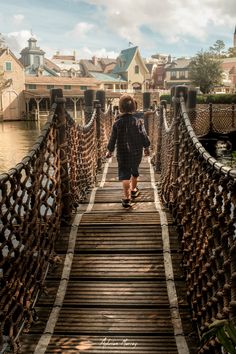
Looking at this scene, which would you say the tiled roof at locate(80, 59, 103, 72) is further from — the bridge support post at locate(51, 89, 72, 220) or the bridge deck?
the bridge deck

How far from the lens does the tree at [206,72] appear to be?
50656 millimetres

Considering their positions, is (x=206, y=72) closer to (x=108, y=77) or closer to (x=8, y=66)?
(x=108, y=77)

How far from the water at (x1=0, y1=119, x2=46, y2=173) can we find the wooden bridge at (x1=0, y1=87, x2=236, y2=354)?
49.8ft

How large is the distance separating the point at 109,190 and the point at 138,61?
6009 cm

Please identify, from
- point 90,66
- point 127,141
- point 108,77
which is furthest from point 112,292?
point 90,66

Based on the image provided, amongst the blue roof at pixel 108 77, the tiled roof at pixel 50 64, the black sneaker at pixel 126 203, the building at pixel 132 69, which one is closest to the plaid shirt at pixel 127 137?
the black sneaker at pixel 126 203

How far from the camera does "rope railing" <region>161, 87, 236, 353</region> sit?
237cm

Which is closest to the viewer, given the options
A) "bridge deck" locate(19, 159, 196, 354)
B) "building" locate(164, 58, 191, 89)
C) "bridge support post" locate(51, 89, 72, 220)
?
"bridge deck" locate(19, 159, 196, 354)

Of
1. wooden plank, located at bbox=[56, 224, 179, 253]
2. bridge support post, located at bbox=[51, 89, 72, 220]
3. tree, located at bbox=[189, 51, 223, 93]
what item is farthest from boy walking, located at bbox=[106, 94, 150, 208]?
tree, located at bbox=[189, 51, 223, 93]

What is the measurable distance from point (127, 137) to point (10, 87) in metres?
49.2

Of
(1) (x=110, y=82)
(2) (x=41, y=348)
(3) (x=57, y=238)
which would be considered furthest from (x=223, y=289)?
(1) (x=110, y=82)

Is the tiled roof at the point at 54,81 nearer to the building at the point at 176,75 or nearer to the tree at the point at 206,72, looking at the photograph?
the tree at the point at 206,72

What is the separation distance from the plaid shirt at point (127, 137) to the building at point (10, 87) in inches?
1869

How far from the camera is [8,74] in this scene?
50.4 meters
